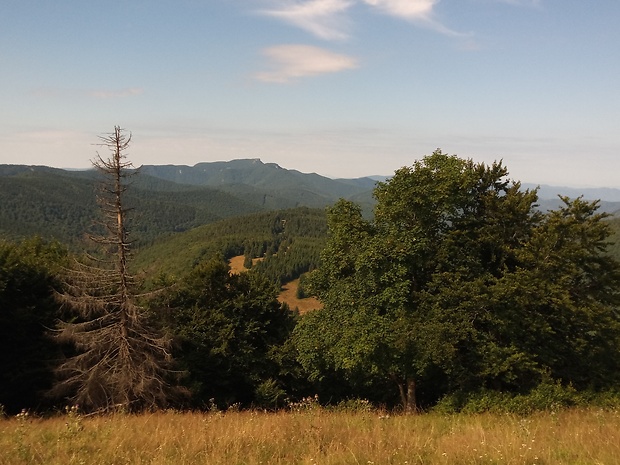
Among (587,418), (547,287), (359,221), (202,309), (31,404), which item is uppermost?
(359,221)

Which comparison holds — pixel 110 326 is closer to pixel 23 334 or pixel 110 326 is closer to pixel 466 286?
pixel 23 334

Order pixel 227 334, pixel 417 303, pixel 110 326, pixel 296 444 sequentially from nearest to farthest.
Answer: pixel 296 444 < pixel 110 326 < pixel 417 303 < pixel 227 334

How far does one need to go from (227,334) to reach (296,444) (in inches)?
976

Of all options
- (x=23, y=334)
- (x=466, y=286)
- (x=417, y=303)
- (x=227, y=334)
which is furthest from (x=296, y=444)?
(x=227, y=334)

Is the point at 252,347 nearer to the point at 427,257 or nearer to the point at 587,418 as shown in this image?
the point at 427,257

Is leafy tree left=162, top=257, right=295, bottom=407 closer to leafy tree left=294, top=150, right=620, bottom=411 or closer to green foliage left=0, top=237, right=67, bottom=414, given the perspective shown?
green foliage left=0, top=237, right=67, bottom=414

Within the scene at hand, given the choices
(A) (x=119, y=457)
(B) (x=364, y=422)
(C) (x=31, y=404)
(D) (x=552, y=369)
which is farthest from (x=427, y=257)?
(C) (x=31, y=404)

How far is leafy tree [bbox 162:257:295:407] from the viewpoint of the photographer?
29.6m

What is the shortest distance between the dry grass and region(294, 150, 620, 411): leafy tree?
10.9m

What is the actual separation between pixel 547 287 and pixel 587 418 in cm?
1029

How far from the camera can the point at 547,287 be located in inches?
748

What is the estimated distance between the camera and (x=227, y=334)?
30234 millimetres

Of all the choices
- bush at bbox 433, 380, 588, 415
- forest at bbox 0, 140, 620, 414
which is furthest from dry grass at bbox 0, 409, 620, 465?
bush at bbox 433, 380, 588, 415

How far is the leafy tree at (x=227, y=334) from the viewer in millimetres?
29575
